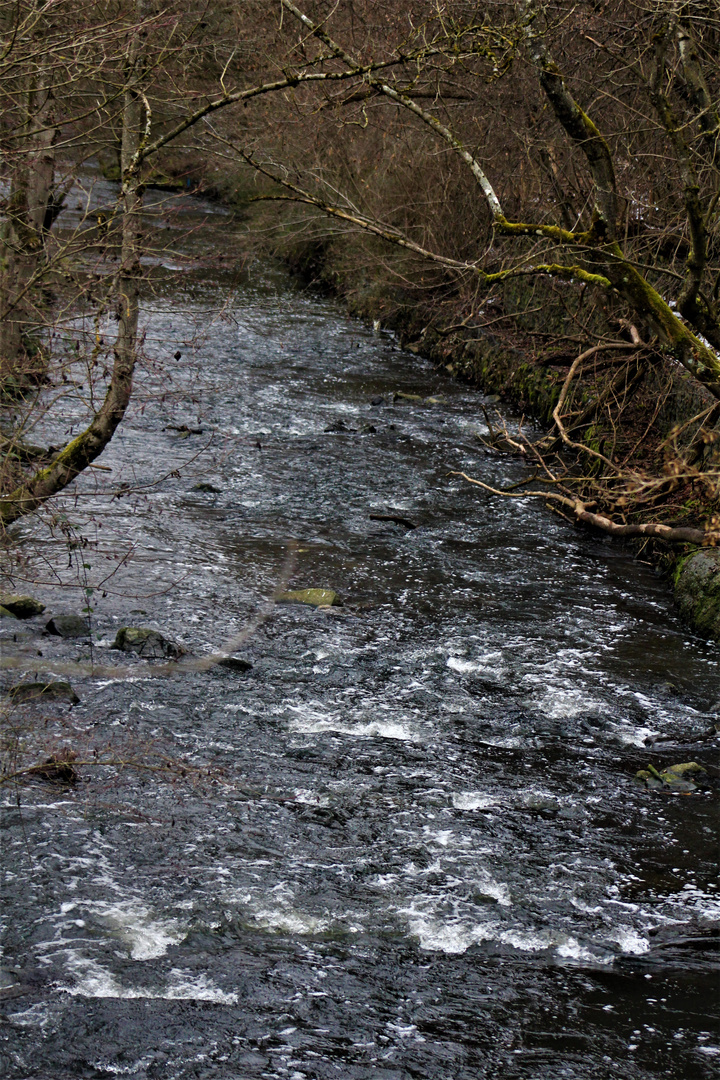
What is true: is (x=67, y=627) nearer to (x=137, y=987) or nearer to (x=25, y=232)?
(x=25, y=232)

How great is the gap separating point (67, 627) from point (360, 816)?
327 cm

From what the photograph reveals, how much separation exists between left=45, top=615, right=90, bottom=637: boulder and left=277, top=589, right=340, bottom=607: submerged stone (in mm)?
1838

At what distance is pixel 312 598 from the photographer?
9.70 meters

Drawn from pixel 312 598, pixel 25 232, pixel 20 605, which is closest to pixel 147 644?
pixel 20 605

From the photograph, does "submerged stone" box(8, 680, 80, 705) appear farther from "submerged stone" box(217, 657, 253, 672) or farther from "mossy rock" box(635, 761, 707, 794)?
"mossy rock" box(635, 761, 707, 794)

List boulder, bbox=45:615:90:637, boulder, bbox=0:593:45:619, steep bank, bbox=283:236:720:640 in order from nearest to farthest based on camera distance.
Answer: boulder, bbox=45:615:90:637
boulder, bbox=0:593:45:619
steep bank, bbox=283:236:720:640

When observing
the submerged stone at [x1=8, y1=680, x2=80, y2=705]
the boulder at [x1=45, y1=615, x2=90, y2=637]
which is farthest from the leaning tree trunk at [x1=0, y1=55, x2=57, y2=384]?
the boulder at [x1=45, y1=615, x2=90, y2=637]

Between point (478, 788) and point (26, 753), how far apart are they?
9.65 ft

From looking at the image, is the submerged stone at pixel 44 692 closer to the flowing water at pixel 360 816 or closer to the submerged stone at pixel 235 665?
the flowing water at pixel 360 816

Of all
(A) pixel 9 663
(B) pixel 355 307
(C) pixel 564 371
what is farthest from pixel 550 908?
(B) pixel 355 307

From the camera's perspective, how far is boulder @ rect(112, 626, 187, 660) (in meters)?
8.41

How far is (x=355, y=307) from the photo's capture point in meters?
22.9

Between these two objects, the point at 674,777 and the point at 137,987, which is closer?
the point at 137,987

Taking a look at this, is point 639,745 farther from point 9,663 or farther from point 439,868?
point 9,663
